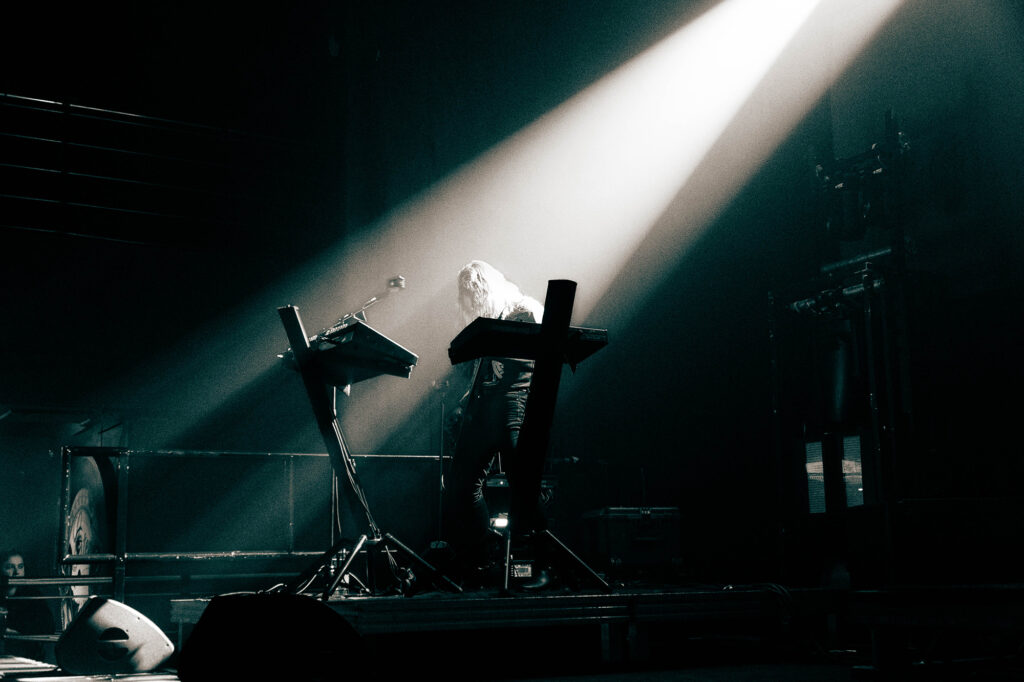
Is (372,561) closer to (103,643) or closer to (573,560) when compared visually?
(573,560)

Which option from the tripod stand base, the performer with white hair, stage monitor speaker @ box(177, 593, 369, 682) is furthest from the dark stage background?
stage monitor speaker @ box(177, 593, 369, 682)

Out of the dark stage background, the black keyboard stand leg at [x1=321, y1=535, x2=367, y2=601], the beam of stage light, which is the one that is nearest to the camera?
the black keyboard stand leg at [x1=321, y1=535, x2=367, y2=601]

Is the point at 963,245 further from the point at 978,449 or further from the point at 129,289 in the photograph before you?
the point at 129,289

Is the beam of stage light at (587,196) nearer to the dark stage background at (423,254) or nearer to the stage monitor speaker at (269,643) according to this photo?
the dark stage background at (423,254)

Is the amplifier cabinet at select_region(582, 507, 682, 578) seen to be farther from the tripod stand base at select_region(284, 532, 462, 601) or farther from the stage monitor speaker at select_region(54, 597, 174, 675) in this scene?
the stage monitor speaker at select_region(54, 597, 174, 675)

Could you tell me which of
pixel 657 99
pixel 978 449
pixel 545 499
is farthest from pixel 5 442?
pixel 978 449

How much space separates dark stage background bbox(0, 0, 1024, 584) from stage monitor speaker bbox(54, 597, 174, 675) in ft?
6.00

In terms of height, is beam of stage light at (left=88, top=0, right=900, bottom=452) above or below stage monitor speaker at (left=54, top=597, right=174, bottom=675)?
above

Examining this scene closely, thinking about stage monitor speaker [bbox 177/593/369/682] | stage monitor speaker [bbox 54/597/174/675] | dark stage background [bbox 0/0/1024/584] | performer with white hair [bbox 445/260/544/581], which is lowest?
stage monitor speaker [bbox 54/597/174/675]

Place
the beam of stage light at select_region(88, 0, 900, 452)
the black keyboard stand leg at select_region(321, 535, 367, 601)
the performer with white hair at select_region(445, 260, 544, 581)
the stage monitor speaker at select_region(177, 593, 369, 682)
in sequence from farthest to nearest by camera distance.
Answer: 1. the beam of stage light at select_region(88, 0, 900, 452)
2. the performer with white hair at select_region(445, 260, 544, 581)
3. the black keyboard stand leg at select_region(321, 535, 367, 601)
4. the stage monitor speaker at select_region(177, 593, 369, 682)

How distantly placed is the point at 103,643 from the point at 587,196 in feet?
15.7

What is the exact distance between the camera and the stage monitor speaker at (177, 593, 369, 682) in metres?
1.86

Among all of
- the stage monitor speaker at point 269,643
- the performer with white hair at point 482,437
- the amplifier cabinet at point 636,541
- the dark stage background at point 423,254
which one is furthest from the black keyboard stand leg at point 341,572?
the dark stage background at point 423,254

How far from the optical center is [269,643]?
1.87m
